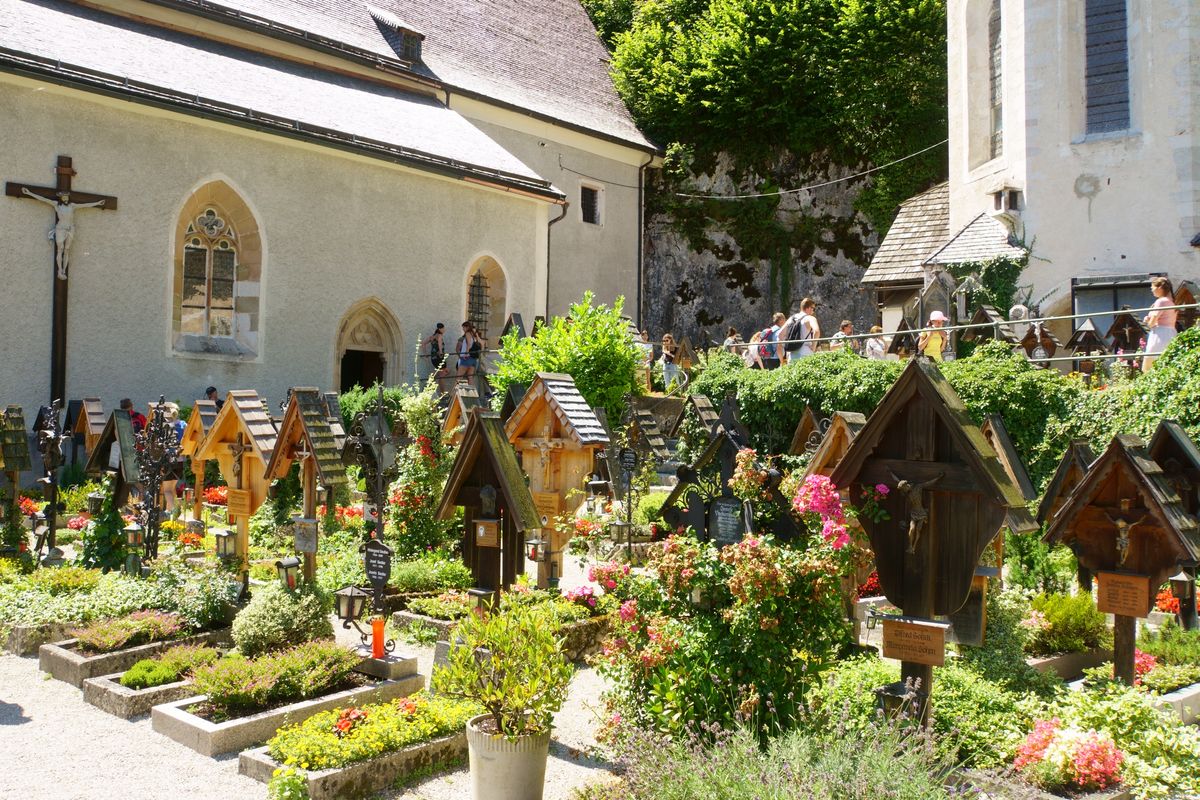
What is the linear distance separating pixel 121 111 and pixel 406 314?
6.68m

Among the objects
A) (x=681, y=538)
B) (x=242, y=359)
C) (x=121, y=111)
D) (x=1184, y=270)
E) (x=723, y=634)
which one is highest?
(x=121, y=111)

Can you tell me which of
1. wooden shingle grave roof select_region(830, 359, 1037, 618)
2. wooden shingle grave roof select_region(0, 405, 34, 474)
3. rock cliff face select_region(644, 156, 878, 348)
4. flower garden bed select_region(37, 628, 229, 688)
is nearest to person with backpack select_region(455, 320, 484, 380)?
wooden shingle grave roof select_region(0, 405, 34, 474)

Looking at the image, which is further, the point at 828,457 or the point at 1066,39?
the point at 1066,39

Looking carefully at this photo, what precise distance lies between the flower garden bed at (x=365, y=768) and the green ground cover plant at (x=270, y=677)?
58 cm

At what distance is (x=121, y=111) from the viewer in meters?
17.3

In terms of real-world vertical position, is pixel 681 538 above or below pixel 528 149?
below

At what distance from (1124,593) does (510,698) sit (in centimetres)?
382

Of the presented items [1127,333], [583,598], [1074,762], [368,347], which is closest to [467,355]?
[368,347]

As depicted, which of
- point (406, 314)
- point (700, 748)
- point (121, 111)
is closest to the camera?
point (700, 748)

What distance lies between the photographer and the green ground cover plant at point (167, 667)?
730 centimetres

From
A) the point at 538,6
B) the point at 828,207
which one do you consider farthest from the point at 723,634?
the point at 538,6

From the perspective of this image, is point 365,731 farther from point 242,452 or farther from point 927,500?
point 242,452

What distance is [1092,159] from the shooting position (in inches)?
773

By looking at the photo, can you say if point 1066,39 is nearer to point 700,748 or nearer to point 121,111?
point 121,111
